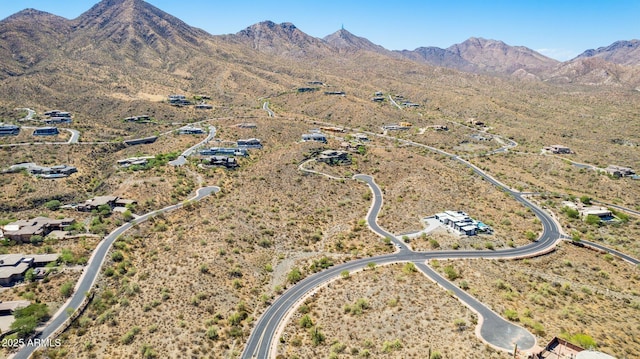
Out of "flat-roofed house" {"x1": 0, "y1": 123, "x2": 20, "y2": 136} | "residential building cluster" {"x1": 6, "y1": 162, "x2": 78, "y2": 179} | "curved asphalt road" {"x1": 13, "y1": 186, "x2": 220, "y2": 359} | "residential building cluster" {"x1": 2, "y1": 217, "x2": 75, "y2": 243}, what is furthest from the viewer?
"flat-roofed house" {"x1": 0, "y1": 123, "x2": 20, "y2": 136}

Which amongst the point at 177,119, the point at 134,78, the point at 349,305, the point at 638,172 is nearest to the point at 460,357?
the point at 349,305

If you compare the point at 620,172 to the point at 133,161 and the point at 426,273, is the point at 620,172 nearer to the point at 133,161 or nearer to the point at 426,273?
the point at 426,273

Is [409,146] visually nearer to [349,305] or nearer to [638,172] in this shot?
[638,172]

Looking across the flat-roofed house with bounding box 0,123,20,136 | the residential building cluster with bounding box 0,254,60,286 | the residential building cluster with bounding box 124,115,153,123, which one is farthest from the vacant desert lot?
the residential building cluster with bounding box 124,115,153,123

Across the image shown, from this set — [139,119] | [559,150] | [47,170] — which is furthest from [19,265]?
[559,150]

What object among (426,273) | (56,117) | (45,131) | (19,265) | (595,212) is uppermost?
(56,117)

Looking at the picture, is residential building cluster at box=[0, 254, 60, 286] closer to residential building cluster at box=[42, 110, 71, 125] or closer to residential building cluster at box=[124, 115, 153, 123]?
residential building cluster at box=[42, 110, 71, 125]

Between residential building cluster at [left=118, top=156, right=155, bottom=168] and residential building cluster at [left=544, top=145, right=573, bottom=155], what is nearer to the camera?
residential building cluster at [left=118, top=156, right=155, bottom=168]

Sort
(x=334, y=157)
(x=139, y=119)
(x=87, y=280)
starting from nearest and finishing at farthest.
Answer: (x=87, y=280) < (x=334, y=157) < (x=139, y=119)

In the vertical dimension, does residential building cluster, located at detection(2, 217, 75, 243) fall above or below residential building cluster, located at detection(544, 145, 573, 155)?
below
